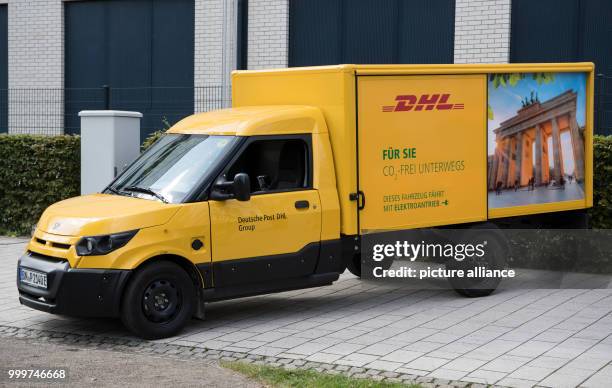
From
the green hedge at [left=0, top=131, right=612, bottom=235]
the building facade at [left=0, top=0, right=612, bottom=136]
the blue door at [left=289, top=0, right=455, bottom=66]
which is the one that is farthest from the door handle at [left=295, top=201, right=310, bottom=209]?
the blue door at [left=289, top=0, right=455, bottom=66]

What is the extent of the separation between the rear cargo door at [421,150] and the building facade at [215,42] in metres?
3.29

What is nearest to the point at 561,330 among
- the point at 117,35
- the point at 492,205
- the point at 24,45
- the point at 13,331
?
the point at 492,205

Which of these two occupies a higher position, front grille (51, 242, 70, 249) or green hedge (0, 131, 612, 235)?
green hedge (0, 131, 612, 235)

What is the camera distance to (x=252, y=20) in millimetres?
16922

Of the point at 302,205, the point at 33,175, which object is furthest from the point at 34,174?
the point at 302,205

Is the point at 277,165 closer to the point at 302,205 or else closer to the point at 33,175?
the point at 302,205

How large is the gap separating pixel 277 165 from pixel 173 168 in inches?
38.5

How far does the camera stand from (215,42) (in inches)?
677

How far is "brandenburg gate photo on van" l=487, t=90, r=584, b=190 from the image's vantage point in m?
10.4

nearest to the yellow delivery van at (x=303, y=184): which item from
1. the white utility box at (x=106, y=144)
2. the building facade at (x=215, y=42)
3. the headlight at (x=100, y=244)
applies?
the headlight at (x=100, y=244)

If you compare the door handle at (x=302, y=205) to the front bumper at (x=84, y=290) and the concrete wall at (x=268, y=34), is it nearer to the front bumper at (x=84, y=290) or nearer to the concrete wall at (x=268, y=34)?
the front bumper at (x=84, y=290)

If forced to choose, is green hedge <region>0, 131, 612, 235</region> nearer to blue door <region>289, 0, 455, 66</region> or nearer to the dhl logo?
blue door <region>289, 0, 455, 66</region>

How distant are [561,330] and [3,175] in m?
9.51

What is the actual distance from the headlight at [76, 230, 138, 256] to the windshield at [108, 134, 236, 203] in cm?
61
